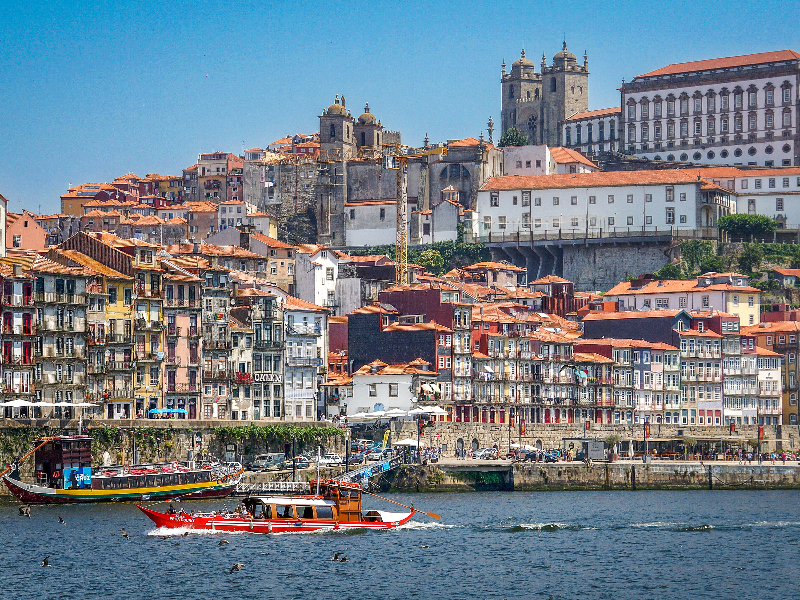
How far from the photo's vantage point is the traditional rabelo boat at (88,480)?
82988 millimetres

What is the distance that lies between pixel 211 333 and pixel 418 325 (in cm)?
1872

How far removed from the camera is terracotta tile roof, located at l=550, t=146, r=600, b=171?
182 meters

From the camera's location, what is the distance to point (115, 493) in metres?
84.1

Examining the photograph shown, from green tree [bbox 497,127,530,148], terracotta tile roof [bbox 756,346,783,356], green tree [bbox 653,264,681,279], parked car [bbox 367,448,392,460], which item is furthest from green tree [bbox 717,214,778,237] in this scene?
parked car [bbox 367,448,392,460]

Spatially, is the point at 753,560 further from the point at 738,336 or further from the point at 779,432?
the point at 738,336

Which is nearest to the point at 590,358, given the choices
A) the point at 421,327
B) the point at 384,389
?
the point at 421,327

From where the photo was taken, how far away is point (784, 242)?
166250mm

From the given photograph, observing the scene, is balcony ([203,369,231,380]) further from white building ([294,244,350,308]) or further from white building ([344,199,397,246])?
white building ([344,199,397,246])

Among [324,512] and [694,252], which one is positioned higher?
[694,252]

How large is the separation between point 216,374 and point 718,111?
105382 mm

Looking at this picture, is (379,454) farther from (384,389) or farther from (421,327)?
(421,327)

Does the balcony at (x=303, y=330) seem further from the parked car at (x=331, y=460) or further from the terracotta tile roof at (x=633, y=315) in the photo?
the terracotta tile roof at (x=633, y=315)

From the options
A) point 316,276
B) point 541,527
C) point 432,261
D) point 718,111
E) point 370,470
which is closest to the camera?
point 541,527

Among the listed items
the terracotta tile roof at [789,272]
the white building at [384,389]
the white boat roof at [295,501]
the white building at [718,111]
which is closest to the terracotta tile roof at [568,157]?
the white building at [718,111]
